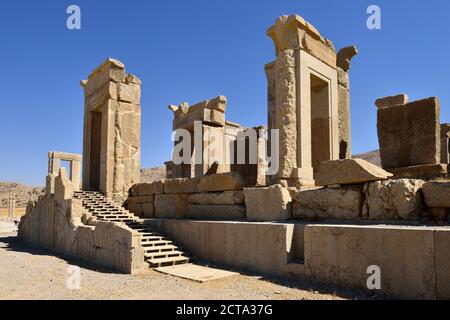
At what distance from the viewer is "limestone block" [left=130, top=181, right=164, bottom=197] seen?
10.2 m

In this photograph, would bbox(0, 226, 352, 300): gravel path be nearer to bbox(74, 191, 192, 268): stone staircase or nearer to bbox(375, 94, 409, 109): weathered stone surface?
bbox(74, 191, 192, 268): stone staircase

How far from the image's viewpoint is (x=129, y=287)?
543cm

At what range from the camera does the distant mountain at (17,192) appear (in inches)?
1423

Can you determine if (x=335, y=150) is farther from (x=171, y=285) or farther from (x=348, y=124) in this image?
(x=171, y=285)

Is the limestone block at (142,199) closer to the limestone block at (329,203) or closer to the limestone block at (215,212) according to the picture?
the limestone block at (215,212)

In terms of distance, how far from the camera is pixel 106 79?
11.5 meters

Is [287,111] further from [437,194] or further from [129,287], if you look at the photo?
[129,287]

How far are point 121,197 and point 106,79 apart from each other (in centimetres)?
370

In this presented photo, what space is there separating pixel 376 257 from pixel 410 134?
3.70 meters

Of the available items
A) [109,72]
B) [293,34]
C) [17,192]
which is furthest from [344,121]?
[17,192]

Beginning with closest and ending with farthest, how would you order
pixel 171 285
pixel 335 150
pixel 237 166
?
pixel 171 285 < pixel 335 150 < pixel 237 166
